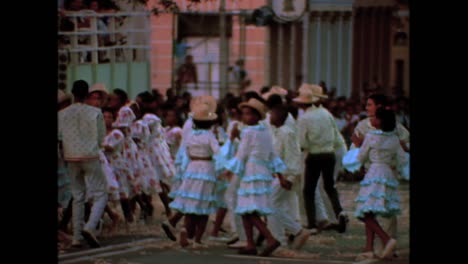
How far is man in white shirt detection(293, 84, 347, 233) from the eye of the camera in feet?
61.3

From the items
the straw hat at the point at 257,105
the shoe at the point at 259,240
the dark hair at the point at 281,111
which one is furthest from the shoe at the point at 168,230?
the dark hair at the point at 281,111

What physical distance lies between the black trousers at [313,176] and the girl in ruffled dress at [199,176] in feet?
7.42

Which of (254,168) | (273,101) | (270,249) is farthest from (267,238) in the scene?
(273,101)

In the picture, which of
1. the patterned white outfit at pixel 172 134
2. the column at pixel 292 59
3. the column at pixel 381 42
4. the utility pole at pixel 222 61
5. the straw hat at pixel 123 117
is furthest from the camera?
the column at pixel 381 42

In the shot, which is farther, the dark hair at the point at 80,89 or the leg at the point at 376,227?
the dark hair at the point at 80,89

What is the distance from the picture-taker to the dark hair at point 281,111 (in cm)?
1716

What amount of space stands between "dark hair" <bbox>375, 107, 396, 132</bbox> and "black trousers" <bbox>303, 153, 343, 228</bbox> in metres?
3.21

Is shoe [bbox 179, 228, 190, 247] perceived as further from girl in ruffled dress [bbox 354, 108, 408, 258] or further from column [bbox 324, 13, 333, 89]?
column [bbox 324, 13, 333, 89]

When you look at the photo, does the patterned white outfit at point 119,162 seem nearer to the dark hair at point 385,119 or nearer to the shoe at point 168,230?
the shoe at point 168,230

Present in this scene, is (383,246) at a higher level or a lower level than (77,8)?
lower
